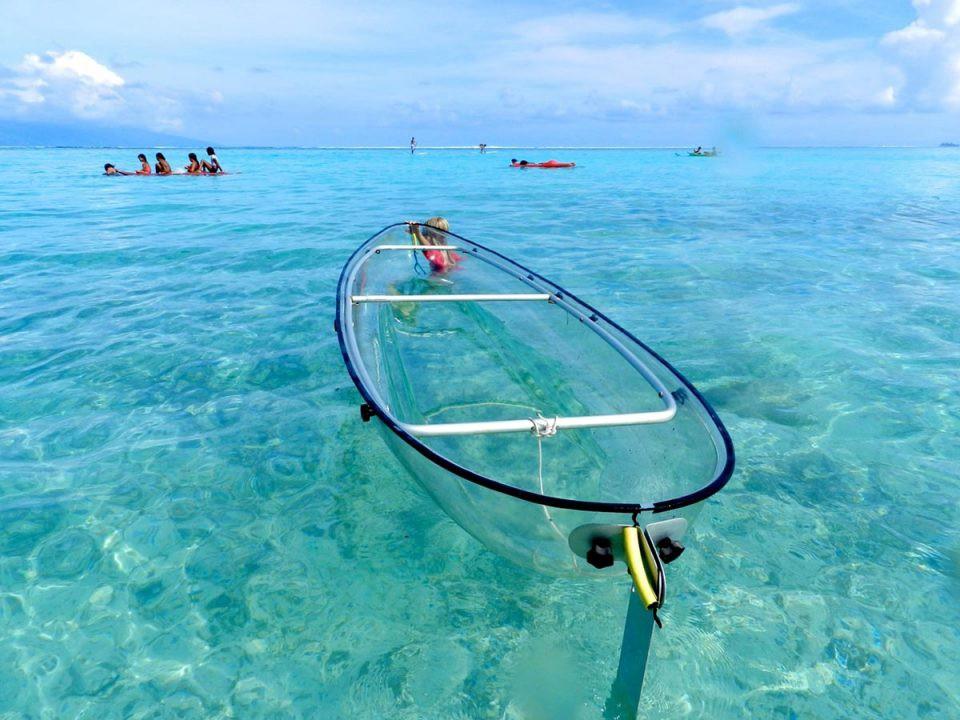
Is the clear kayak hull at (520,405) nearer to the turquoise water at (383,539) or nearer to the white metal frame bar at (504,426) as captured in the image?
the white metal frame bar at (504,426)

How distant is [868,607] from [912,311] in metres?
7.50

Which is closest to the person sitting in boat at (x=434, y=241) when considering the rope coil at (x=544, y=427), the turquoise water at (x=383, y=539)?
the turquoise water at (x=383, y=539)

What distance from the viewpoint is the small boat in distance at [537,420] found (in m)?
2.53

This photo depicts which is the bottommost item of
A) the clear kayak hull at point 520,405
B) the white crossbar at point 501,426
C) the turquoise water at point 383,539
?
the turquoise water at point 383,539

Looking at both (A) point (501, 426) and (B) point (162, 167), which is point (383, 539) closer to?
(A) point (501, 426)

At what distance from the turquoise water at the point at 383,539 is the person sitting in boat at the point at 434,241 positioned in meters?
1.86

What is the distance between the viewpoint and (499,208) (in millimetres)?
21859

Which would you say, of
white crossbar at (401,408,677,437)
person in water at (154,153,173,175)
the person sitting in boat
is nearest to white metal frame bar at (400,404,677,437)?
white crossbar at (401,408,677,437)

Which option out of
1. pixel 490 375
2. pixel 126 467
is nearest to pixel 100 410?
pixel 126 467

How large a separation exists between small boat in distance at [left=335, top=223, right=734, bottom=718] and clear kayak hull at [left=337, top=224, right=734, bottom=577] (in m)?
0.01

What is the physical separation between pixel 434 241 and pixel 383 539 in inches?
244

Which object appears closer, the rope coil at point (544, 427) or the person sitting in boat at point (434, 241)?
the rope coil at point (544, 427)

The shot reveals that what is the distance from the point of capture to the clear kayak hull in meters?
2.84

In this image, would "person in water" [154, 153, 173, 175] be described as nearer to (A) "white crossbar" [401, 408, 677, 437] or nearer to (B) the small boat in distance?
(B) the small boat in distance
